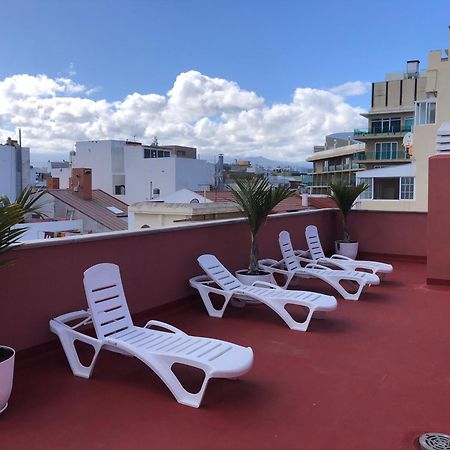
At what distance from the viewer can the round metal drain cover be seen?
2.94m

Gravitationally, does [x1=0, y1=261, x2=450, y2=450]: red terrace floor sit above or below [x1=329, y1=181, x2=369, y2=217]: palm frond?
below

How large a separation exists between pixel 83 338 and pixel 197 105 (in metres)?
31.7

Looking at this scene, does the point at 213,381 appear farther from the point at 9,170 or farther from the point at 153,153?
the point at 153,153

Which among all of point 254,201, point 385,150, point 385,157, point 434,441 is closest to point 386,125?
point 385,150

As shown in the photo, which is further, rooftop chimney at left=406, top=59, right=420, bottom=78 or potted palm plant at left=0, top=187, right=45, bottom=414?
rooftop chimney at left=406, top=59, right=420, bottom=78

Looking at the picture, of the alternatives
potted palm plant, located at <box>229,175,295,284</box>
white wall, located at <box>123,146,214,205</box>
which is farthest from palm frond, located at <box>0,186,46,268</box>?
white wall, located at <box>123,146,214,205</box>

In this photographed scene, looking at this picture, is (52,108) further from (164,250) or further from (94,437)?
(94,437)

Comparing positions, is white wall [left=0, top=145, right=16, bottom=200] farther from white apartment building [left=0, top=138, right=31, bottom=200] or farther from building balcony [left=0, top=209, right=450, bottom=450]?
building balcony [left=0, top=209, right=450, bottom=450]

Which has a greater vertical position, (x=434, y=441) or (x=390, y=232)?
(x=390, y=232)

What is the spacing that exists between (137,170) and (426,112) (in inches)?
980

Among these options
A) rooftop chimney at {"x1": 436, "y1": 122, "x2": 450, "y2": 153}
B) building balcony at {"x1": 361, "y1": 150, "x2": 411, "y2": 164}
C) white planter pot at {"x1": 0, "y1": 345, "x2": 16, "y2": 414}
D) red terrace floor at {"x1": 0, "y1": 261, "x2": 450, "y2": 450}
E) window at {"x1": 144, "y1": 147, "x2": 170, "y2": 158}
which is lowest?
red terrace floor at {"x1": 0, "y1": 261, "x2": 450, "y2": 450}

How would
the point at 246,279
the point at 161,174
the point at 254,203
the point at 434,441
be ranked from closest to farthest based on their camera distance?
1. the point at 434,441
2. the point at 246,279
3. the point at 254,203
4. the point at 161,174

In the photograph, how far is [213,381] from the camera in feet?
13.1

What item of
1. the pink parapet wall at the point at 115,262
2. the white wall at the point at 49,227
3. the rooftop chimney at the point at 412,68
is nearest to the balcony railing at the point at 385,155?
the rooftop chimney at the point at 412,68
